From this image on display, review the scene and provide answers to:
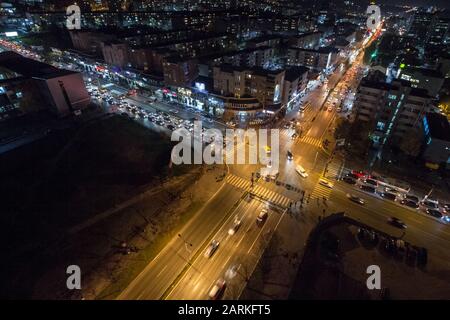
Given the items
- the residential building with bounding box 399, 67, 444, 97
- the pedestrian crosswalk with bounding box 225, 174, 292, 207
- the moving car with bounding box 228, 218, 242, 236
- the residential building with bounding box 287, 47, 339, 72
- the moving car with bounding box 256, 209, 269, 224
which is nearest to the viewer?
the moving car with bounding box 228, 218, 242, 236

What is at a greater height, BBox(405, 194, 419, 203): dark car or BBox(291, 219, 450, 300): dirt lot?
BBox(405, 194, 419, 203): dark car

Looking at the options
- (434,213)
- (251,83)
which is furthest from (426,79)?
(251,83)

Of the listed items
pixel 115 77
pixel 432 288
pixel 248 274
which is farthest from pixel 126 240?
pixel 115 77

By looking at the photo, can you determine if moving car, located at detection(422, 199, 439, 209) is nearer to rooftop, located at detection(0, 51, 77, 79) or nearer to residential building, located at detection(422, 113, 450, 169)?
residential building, located at detection(422, 113, 450, 169)

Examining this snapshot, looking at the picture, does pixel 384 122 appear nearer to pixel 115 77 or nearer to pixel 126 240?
pixel 126 240

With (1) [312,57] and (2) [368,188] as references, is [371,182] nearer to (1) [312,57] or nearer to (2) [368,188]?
(2) [368,188]

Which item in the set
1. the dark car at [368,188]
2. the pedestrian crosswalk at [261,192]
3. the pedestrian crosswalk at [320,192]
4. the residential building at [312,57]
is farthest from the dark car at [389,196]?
the residential building at [312,57]

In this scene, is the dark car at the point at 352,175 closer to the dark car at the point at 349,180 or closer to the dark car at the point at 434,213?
the dark car at the point at 349,180

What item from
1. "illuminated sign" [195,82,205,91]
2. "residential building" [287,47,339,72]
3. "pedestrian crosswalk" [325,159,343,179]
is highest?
"residential building" [287,47,339,72]

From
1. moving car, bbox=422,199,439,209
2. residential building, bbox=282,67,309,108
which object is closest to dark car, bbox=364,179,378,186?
moving car, bbox=422,199,439,209
